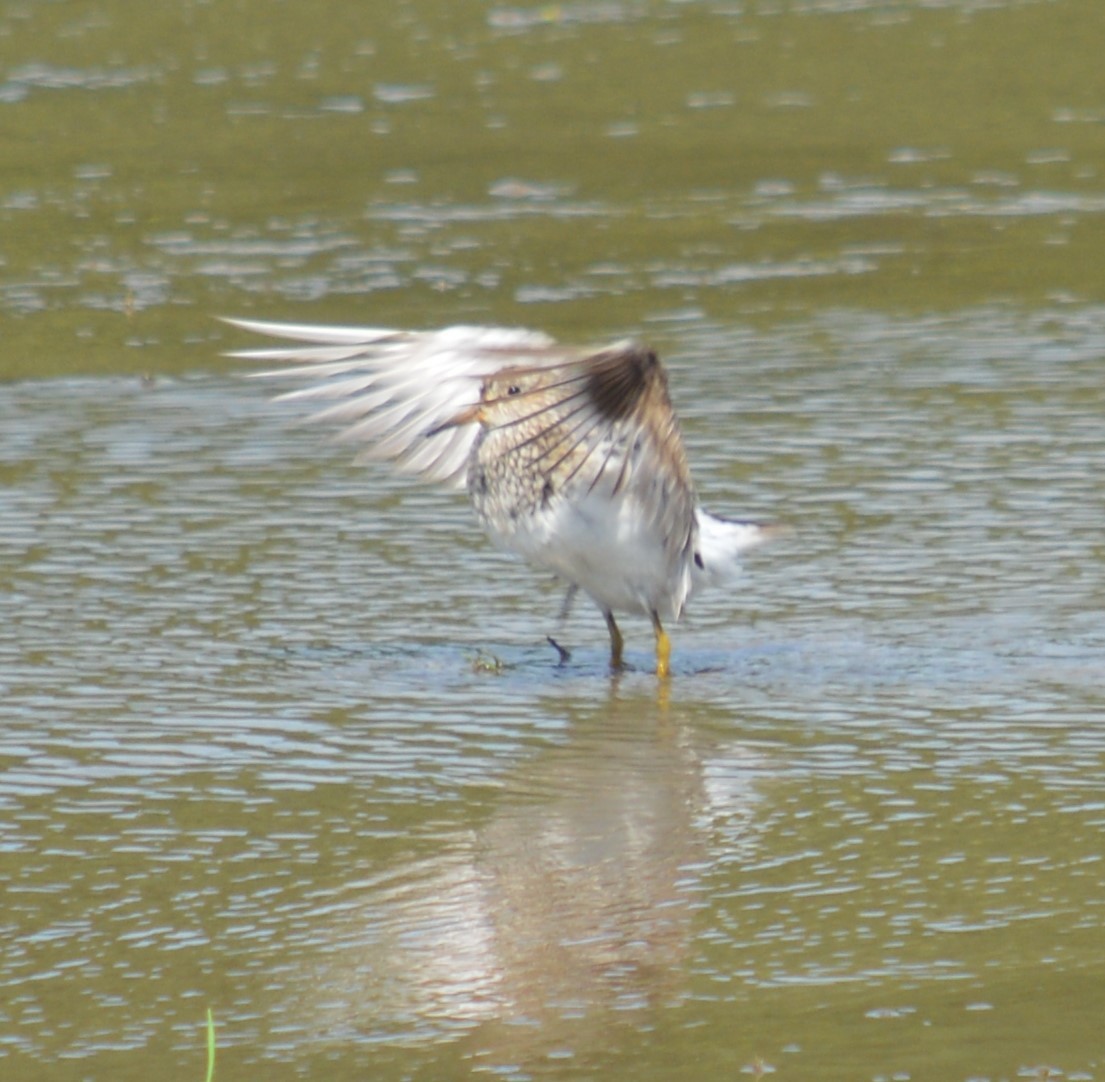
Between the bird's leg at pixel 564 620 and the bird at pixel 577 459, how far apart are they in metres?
0.01

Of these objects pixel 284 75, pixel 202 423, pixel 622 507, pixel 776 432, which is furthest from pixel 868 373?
pixel 284 75

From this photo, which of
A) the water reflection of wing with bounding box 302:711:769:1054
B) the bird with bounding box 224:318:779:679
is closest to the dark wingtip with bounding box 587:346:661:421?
the bird with bounding box 224:318:779:679

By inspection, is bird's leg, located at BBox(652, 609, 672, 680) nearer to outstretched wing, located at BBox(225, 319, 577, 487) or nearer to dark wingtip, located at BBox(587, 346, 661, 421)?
dark wingtip, located at BBox(587, 346, 661, 421)

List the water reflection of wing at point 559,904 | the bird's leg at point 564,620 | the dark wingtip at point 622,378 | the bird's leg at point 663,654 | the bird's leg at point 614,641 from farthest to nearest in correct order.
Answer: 1. the bird's leg at point 614,641
2. the bird's leg at point 564,620
3. the bird's leg at point 663,654
4. the dark wingtip at point 622,378
5. the water reflection of wing at point 559,904

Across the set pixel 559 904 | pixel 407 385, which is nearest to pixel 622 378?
pixel 407 385

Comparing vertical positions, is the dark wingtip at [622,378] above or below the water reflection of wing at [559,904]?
above

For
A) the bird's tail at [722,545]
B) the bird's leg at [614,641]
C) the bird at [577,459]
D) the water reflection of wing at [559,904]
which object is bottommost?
the water reflection of wing at [559,904]

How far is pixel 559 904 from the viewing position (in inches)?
179

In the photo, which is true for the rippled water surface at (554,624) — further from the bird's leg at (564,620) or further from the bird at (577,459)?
the bird at (577,459)

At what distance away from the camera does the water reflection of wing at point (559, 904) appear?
4047 millimetres

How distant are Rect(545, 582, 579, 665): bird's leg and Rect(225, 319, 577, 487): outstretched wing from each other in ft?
1.47

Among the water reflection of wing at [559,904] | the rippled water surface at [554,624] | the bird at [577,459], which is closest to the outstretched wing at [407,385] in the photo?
the bird at [577,459]

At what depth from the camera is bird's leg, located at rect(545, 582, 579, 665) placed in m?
6.44

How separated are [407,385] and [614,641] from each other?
3.02 ft
